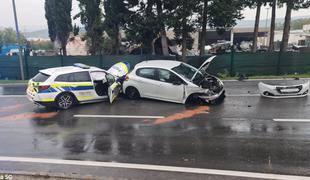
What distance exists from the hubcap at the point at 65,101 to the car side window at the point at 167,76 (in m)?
3.67

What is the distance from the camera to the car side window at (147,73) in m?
11.0

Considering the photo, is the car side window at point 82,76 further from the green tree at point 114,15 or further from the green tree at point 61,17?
the green tree at point 61,17

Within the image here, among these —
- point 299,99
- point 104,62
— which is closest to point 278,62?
point 299,99

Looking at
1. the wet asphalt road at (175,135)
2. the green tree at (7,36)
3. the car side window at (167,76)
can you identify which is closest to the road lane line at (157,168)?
the wet asphalt road at (175,135)

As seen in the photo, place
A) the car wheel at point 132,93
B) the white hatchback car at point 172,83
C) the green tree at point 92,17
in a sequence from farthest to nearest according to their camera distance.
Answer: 1. the green tree at point 92,17
2. the car wheel at point 132,93
3. the white hatchback car at point 172,83

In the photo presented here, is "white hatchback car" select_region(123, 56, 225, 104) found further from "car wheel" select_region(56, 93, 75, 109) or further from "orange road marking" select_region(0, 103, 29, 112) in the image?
"orange road marking" select_region(0, 103, 29, 112)

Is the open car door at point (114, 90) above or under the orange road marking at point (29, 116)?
above

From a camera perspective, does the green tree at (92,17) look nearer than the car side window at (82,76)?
No

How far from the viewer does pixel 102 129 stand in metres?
8.12

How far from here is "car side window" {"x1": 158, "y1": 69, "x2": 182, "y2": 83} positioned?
34.1 ft

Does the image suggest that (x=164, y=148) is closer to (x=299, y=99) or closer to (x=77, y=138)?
(x=77, y=138)

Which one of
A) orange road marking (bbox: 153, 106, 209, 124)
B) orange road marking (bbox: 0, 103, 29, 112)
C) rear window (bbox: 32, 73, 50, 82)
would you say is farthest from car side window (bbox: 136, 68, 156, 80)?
orange road marking (bbox: 0, 103, 29, 112)

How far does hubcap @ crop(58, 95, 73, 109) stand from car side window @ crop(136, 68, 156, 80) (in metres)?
2.92

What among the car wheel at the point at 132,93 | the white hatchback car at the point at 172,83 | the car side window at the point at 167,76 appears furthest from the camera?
the car wheel at the point at 132,93
